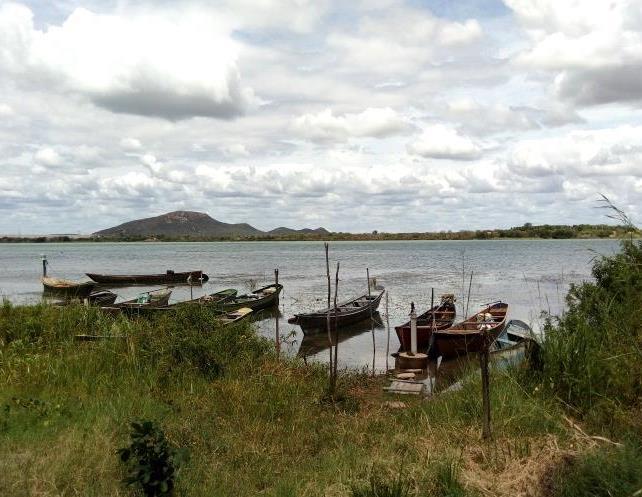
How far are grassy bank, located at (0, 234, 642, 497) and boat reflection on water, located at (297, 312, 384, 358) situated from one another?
816 cm

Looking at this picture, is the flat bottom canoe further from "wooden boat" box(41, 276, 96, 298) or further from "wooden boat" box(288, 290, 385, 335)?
"wooden boat" box(288, 290, 385, 335)

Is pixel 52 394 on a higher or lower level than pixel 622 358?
lower

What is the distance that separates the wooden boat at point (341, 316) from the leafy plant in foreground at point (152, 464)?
14.2 m

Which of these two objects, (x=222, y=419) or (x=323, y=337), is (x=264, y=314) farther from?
(x=222, y=419)

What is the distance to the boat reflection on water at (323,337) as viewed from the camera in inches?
812

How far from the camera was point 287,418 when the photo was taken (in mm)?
8414

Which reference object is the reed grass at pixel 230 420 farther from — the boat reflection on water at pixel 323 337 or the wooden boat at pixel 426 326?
the boat reflection on water at pixel 323 337

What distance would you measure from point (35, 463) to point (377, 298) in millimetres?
23748

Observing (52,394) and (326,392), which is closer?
(52,394)

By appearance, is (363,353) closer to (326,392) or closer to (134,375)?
(326,392)

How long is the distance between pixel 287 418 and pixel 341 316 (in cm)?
1545

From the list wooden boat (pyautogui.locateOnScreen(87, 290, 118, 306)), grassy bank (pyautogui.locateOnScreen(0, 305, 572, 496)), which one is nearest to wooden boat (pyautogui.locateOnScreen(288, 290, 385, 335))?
grassy bank (pyautogui.locateOnScreen(0, 305, 572, 496))

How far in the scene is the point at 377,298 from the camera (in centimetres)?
2853

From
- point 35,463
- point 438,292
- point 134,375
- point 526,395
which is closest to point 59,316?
point 134,375
